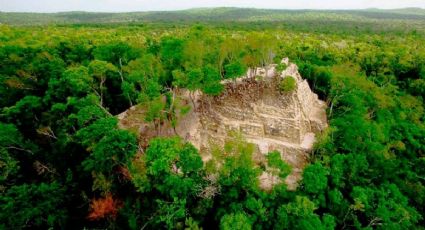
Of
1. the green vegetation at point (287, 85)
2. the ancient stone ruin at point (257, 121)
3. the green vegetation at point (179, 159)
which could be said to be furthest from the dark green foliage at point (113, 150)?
the green vegetation at point (287, 85)

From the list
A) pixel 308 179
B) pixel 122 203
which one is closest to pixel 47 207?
pixel 122 203

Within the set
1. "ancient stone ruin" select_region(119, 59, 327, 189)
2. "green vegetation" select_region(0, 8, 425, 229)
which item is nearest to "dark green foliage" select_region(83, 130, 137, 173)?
"green vegetation" select_region(0, 8, 425, 229)

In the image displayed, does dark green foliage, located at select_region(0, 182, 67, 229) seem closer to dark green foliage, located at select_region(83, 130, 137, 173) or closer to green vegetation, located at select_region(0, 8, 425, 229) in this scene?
green vegetation, located at select_region(0, 8, 425, 229)

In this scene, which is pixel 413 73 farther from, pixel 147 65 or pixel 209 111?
pixel 147 65

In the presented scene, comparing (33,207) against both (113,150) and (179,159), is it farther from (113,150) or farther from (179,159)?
(179,159)

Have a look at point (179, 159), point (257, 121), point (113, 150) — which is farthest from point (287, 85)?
point (113, 150)

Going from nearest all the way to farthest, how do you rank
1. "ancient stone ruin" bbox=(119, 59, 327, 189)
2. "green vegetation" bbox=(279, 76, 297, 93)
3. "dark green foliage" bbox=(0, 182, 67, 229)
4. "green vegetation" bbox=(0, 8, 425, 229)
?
1. "green vegetation" bbox=(0, 8, 425, 229)
2. "dark green foliage" bbox=(0, 182, 67, 229)
3. "ancient stone ruin" bbox=(119, 59, 327, 189)
4. "green vegetation" bbox=(279, 76, 297, 93)
